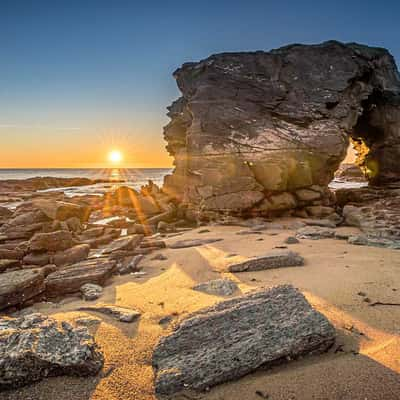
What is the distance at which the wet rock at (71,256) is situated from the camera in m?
7.32

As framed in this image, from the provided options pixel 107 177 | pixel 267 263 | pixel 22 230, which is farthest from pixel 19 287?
pixel 107 177

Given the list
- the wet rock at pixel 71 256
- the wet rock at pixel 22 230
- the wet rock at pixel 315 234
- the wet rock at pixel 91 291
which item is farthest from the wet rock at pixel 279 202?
the wet rock at pixel 22 230

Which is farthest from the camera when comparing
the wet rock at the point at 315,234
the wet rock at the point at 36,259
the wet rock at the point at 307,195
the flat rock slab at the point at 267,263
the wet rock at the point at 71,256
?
the wet rock at the point at 307,195

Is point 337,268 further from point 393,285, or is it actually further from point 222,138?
point 222,138

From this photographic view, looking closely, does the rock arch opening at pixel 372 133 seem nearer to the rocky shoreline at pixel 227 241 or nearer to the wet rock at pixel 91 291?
the rocky shoreline at pixel 227 241

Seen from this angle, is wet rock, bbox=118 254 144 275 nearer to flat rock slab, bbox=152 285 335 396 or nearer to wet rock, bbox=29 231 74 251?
wet rock, bbox=29 231 74 251

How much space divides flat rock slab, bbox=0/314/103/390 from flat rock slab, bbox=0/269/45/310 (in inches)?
68.9

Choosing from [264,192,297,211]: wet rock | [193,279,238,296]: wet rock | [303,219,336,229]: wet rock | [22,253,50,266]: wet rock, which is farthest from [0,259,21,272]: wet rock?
[303,219,336,229]: wet rock

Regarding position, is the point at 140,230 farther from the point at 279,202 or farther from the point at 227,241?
the point at 279,202

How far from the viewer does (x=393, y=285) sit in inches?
179

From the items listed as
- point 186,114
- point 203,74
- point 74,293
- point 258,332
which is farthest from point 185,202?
point 258,332

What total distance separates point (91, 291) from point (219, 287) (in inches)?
88.4

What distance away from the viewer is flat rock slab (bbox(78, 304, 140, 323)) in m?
3.99

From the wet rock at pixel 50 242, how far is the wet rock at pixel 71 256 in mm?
257
